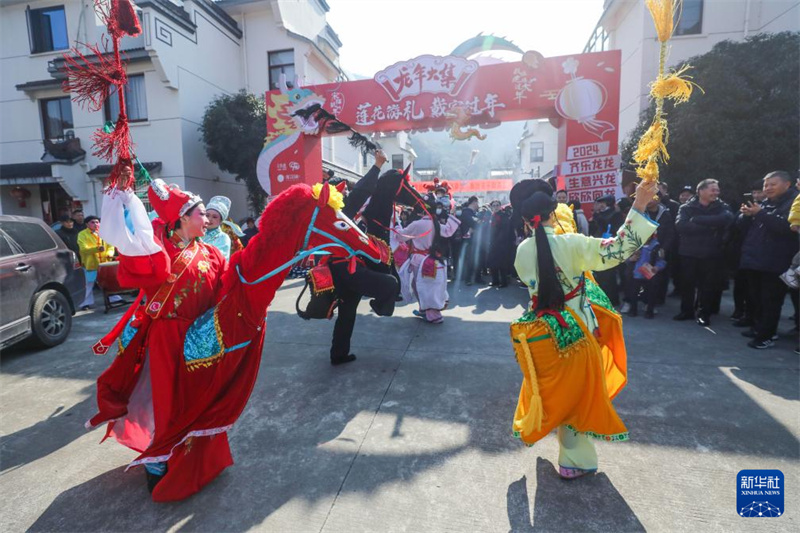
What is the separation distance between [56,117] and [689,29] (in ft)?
63.5

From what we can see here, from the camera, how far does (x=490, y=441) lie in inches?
109

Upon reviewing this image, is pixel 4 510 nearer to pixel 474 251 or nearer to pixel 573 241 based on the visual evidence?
pixel 573 241

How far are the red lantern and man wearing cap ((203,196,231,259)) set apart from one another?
541 inches

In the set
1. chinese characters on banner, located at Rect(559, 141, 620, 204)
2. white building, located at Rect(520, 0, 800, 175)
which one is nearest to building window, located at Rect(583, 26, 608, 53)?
white building, located at Rect(520, 0, 800, 175)

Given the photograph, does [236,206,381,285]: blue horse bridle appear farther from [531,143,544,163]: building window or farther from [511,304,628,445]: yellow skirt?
[531,143,544,163]: building window

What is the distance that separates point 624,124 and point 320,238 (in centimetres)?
1429

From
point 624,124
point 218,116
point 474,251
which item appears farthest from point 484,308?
point 624,124

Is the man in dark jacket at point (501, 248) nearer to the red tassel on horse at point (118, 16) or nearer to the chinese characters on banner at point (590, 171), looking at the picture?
the chinese characters on banner at point (590, 171)

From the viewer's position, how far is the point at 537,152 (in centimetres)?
2817

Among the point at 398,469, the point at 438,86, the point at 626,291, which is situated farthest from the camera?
the point at 438,86

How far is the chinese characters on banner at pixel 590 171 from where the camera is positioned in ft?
25.9

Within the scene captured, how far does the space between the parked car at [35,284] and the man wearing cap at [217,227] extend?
8.55 feet

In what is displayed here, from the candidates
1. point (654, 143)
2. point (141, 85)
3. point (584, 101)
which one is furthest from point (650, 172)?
point (141, 85)

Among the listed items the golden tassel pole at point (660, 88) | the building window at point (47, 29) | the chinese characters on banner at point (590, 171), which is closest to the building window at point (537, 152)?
the chinese characters on banner at point (590, 171)
